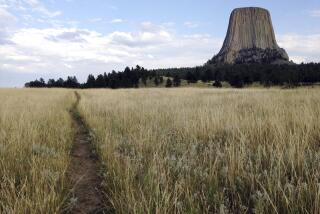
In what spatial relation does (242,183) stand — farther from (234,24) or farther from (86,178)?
(234,24)

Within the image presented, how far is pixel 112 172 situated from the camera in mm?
4539

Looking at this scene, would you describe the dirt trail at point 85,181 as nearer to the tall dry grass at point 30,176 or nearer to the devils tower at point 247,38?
the tall dry grass at point 30,176

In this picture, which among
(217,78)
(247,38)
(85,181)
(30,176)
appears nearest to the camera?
(30,176)

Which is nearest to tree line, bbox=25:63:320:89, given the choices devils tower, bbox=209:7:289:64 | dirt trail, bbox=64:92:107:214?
dirt trail, bbox=64:92:107:214

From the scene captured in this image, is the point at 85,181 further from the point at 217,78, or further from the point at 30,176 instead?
the point at 217,78

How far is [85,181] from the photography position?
4797mm

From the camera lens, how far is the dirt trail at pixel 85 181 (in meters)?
3.74

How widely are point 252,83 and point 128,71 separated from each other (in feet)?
128

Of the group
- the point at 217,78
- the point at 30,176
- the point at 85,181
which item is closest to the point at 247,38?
the point at 217,78

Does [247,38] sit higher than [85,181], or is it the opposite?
[247,38]

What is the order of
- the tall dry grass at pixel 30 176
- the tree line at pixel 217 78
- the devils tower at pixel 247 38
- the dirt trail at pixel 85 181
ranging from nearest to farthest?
the tall dry grass at pixel 30 176, the dirt trail at pixel 85 181, the tree line at pixel 217 78, the devils tower at pixel 247 38

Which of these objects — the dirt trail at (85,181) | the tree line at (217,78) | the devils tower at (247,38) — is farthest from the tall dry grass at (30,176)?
the devils tower at (247,38)

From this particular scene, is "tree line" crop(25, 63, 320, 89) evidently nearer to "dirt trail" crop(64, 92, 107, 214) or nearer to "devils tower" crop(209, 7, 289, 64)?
"dirt trail" crop(64, 92, 107, 214)

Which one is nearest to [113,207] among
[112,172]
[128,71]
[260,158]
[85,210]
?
[85,210]
